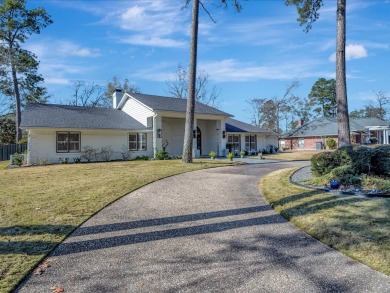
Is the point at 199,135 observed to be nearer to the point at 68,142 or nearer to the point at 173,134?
the point at 173,134

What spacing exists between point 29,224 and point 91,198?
78.1 inches

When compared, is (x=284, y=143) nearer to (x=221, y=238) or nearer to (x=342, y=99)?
(x=342, y=99)

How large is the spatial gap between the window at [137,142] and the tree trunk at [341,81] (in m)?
15.1

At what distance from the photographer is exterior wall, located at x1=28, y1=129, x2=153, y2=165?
18.3 metres

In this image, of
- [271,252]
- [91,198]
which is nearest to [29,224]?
[91,198]

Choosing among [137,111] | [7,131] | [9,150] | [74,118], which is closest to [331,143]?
[137,111]

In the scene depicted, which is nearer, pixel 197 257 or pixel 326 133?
pixel 197 257

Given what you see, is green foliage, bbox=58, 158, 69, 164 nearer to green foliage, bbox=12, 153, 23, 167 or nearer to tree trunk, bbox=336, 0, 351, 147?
green foliage, bbox=12, 153, 23, 167

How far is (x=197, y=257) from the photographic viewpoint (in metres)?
3.84

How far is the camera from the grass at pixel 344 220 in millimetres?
3951

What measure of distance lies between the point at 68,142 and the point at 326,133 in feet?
104

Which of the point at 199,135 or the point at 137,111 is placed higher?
the point at 137,111

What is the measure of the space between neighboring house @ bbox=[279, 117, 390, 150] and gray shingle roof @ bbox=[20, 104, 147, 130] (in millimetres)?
26085

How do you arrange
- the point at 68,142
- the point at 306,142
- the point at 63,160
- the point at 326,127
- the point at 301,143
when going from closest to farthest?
the point at 63,160, the point at 68,142, the point at 326,127, the point at 306,142, the point at 301,143
